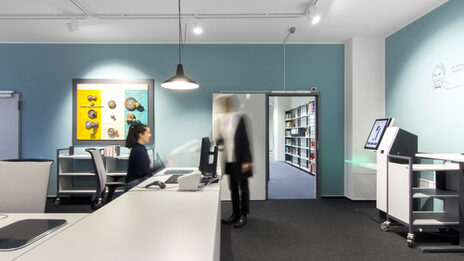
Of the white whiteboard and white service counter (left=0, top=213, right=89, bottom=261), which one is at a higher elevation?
the white whiteboard

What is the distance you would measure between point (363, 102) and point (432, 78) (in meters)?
1.10

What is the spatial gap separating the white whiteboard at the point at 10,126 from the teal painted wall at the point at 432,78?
21.7ft

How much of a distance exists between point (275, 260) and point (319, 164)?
2.51 metres

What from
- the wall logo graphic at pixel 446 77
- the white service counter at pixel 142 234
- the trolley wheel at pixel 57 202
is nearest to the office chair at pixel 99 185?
the white service counter at pixel 142 234

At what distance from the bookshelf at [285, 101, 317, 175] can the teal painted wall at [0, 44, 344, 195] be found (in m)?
1.84

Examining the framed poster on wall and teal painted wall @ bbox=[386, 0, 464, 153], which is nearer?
teal painted wall @ bbox=[386, 0, 464, 153]

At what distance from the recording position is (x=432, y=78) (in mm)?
3227

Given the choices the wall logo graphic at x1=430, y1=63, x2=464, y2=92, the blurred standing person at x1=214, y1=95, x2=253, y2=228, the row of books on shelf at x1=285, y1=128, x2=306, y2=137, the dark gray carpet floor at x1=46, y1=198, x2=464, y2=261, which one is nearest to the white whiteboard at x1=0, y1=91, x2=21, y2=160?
the dark gray carpet floor at x1=46, y1=198, x2=464, y2=261

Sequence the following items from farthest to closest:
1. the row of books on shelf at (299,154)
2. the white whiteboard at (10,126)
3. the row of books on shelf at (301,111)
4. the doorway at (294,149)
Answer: the row of books on shelf at (299,154), the row of books on shelf at (301,111), the doorway at (294,149), the white whiteboard at (10,126)

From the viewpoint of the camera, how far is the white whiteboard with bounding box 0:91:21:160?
4359 mm

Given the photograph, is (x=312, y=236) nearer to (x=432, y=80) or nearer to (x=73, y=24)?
(x=432, y=80)

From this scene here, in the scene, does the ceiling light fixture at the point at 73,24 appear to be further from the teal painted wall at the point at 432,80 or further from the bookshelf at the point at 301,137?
the bookshelf at the point at 301,137

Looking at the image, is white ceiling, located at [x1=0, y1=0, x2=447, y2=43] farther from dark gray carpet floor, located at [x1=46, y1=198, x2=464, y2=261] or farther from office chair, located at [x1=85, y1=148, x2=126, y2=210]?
dark gray carpet floor, located at [x1=46, y1=198, x2=464, y2=261]

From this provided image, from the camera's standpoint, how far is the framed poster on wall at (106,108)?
4395 millimetres
